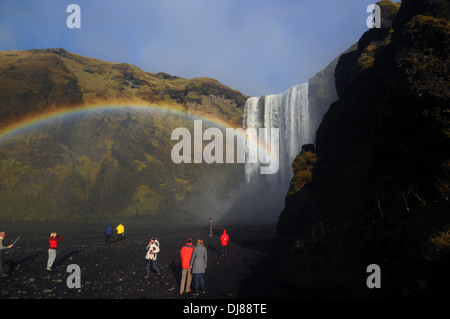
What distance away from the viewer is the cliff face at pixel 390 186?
6.96m

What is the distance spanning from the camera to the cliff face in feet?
22.9

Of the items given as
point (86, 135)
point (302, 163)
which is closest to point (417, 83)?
point (302, 163)

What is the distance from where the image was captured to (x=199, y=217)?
52281 mm

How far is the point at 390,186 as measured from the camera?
1123 cm

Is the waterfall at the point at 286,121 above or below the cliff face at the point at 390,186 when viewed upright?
above

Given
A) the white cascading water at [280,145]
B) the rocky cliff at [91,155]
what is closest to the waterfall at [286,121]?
the white cascading water at [280,145]

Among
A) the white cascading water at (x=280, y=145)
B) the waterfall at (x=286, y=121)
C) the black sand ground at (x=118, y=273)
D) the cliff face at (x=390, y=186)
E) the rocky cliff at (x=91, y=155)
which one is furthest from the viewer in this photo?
the white cascading water at (x=280, y=145)

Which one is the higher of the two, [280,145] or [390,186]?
[280,145]

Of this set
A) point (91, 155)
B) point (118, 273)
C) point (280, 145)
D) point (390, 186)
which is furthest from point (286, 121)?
point (118, 273)

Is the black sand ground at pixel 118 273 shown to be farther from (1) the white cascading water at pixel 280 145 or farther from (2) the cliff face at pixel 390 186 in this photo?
(1) the white cascading water at pixel 280 145

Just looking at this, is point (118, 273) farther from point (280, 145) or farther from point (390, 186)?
point (280, 145)

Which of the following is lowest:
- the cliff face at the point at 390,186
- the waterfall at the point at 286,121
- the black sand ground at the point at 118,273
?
the black sand ground at the point at 118,273

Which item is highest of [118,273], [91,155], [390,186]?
[91,155]
